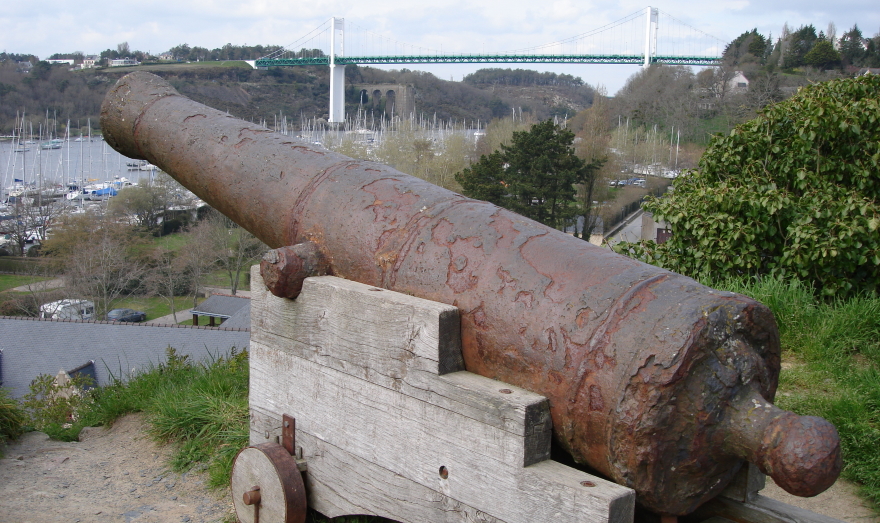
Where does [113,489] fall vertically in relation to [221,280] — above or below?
above

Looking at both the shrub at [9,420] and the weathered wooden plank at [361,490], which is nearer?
the weathered wooden plank at [361,490]

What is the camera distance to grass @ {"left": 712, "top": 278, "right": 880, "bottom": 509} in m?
2.86

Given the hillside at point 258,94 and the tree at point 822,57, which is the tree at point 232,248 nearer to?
the hillside at point 258,94

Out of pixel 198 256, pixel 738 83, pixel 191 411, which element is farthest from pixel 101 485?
pixel 738 83

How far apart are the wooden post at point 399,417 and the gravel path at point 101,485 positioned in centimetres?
52

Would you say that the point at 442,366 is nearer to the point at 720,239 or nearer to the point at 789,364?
the point at 789,364

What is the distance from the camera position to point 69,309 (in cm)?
2864

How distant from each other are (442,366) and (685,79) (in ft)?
151

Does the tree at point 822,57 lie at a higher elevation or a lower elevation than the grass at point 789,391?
higher

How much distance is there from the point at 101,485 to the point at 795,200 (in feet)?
13.1

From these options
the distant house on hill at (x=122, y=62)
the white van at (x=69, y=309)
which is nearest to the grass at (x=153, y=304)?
the white van at (x=69, y=309)

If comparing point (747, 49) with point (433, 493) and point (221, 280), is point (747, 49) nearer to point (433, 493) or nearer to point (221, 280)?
point (221, 280)

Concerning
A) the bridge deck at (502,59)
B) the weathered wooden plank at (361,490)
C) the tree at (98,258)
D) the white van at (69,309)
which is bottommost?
the white van at (69,309)

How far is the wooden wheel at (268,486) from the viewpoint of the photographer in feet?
7.64
